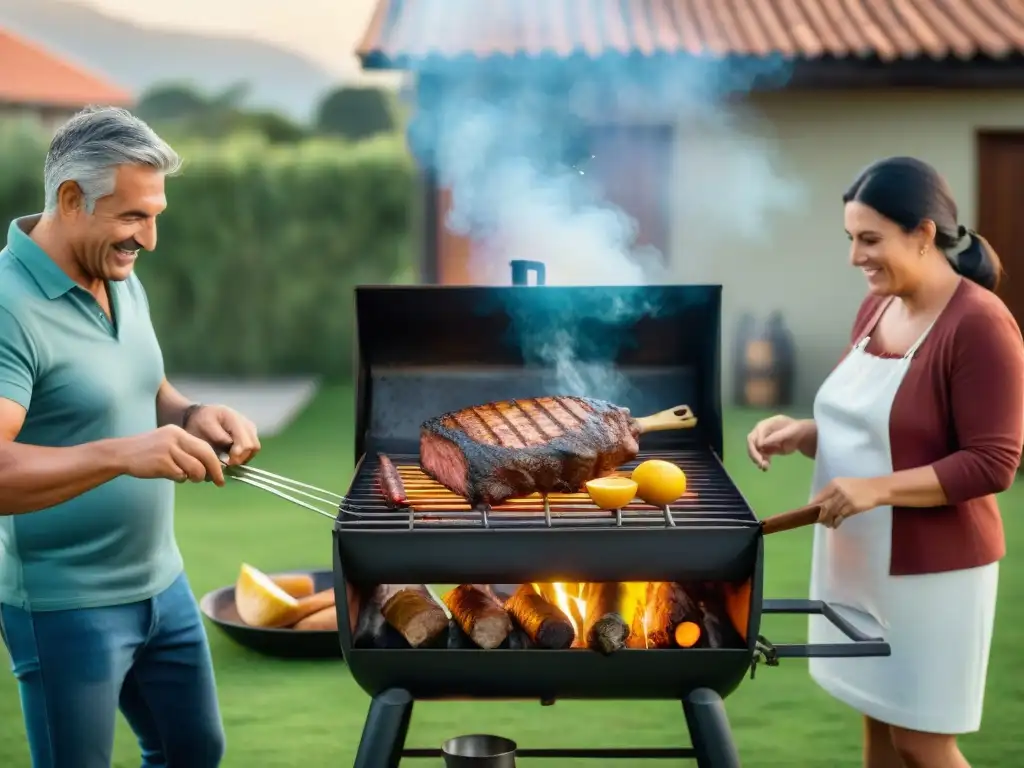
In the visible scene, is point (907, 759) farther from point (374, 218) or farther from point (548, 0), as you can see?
point (374, 218)

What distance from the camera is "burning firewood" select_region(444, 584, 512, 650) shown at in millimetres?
3072

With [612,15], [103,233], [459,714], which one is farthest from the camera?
[612,15]

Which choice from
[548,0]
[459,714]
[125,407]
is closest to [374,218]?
[548,0]

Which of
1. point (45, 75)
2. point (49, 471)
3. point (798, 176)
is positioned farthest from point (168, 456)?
point (45, 75)

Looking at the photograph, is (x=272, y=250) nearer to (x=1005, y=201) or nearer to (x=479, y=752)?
(x=1005, y=201)

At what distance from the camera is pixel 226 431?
331 centimetres

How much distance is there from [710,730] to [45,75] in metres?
35.2

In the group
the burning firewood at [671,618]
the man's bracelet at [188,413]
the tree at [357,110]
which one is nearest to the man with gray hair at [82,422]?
the man's bracelet at [188,413]

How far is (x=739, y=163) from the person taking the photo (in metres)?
11.8

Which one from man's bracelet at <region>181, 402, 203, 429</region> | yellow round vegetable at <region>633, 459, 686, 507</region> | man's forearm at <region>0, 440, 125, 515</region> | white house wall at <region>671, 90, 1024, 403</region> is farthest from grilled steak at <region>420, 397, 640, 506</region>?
white house wall at <region>671, 90, 1024, 403</region>

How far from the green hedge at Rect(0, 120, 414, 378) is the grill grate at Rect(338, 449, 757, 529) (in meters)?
12.0

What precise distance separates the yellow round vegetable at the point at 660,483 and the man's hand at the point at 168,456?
1043mm

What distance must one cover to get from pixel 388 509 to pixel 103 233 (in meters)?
0.97

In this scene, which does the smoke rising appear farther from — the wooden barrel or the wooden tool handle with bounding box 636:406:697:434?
the wooden tool handle with bounding box 636:406:697:434
